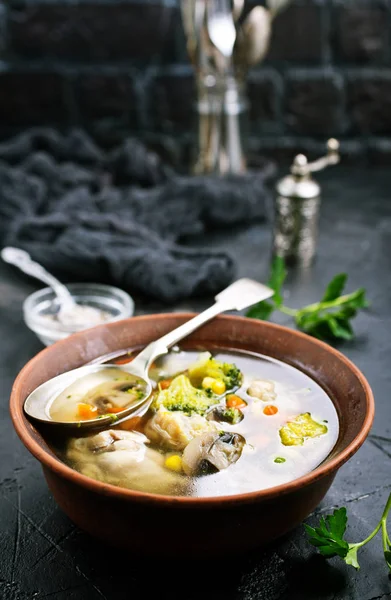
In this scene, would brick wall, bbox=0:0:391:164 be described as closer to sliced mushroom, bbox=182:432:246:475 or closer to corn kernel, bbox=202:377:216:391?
corn kernel, bbox=202:377:216:391

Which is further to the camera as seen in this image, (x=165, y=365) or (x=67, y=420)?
(x=165, y=365)

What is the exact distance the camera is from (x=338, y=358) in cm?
125

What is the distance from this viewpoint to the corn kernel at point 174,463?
1.09 metres

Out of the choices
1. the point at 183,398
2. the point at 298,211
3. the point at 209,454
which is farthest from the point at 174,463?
the point at 298,211

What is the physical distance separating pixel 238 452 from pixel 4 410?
1.99ft

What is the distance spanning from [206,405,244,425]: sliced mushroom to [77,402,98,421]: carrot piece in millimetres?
191

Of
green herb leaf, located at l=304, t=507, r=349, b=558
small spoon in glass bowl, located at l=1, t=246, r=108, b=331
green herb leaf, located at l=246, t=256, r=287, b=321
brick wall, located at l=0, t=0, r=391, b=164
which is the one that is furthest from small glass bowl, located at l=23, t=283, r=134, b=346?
brick wall, located at l=0, t=0, r=391, b=164

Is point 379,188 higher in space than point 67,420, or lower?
lower

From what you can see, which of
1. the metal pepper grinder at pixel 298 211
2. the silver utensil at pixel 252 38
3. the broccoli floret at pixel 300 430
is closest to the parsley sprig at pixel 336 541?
the broccoli floret at pixel 300 430

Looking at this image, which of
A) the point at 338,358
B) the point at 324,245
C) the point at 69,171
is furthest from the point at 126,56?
the point at 338,358

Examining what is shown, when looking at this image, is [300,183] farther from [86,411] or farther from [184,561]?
[184,561]

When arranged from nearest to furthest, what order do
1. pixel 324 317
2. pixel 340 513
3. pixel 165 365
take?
pixel 340 513 < pixel 165 365 < pixel 324 317

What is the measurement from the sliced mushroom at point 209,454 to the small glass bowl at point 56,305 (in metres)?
0.69

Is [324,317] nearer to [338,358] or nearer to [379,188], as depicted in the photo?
[338,358]
